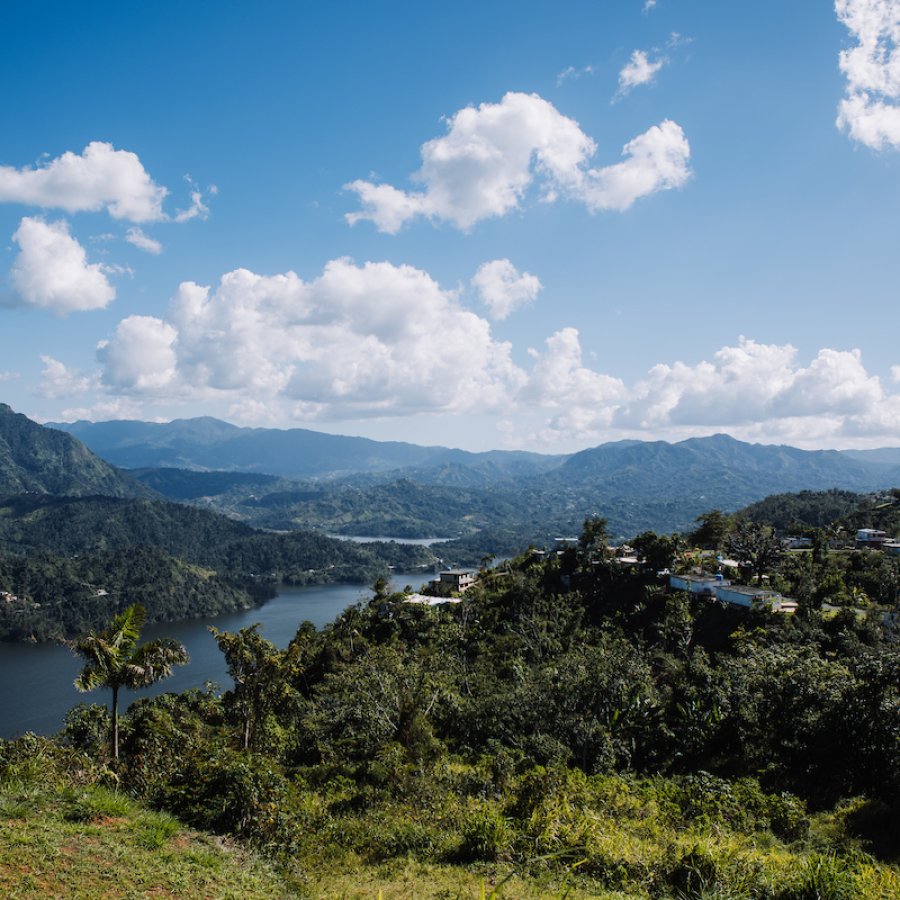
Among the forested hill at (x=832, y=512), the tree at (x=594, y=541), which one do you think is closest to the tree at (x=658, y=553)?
the tree at (x=594, y=541)

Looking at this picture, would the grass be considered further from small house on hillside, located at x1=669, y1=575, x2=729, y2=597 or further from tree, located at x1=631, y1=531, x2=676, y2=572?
tree, located at x1=631, y1=531, x2=676, y2=572

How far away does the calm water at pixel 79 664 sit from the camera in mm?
46750

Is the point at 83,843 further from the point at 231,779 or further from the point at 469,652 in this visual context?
the point at 469,652

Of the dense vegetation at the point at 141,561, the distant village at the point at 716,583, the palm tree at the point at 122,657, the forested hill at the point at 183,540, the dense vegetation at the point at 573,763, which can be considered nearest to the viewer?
the dense vegetation at the point at 573,763

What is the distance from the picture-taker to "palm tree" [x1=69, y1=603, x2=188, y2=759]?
12.0 m

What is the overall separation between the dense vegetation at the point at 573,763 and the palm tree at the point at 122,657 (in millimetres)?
1569

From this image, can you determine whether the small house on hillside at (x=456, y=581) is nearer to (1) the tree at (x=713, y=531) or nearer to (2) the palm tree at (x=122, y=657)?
(1) the tree at (x=713, y=531)

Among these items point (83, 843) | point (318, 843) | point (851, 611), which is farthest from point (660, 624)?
point (83, 843)

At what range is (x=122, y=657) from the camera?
12227 mm

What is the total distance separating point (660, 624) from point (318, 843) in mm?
24227

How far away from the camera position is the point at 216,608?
91688mm

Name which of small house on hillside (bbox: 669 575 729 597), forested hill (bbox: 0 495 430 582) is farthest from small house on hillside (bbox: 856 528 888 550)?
forested hill (bbox: 0 495 430 582)

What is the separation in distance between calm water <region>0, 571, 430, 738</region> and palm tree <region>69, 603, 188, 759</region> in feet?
91.3

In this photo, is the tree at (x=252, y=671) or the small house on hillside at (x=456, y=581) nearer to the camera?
the tree at (x=252, y=671)
